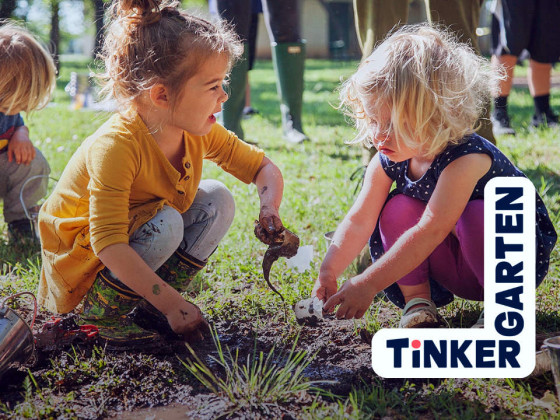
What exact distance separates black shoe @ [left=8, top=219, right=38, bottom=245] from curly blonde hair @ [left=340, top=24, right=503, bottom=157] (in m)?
1.80

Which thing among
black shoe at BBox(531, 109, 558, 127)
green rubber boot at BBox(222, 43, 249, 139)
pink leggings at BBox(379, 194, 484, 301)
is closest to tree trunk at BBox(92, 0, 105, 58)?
green rubber boot at BBox(222, 43, 249, 139)

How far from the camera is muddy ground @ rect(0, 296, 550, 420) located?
1688 mm

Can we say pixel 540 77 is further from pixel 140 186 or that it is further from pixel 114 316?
pixel 114 316

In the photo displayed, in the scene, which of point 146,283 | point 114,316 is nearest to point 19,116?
point 114,316

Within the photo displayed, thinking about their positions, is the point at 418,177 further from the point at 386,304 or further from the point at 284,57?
the point at 284,57

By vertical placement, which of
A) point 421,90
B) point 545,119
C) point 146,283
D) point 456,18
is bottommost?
point 545,119

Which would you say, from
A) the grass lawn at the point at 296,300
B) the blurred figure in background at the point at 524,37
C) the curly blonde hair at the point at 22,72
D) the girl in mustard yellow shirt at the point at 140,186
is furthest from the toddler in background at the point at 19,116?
the blurred figure in background at the point at 524,37

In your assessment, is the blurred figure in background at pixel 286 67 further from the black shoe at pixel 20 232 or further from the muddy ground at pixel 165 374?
the muddy ground at pixel 165 374

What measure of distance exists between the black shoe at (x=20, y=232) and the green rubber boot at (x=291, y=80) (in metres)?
2.24

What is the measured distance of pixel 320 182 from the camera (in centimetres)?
378

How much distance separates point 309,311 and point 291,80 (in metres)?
2.95

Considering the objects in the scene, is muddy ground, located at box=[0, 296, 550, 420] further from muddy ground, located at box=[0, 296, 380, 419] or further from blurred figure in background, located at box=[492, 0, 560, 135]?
blurred figure in background, located at box=[492, 0, 560, 135]

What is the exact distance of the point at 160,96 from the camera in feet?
6.55

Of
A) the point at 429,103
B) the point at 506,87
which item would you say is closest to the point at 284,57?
the point at 506,87
